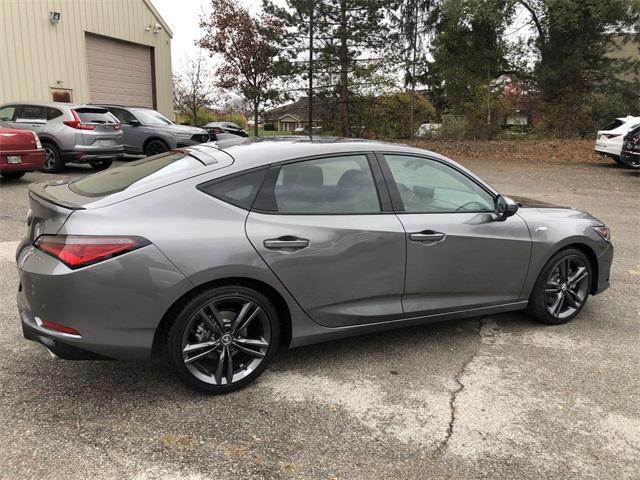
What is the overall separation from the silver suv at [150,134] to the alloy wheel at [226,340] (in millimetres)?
11741

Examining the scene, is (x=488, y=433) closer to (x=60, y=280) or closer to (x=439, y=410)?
(x=439, y=410)

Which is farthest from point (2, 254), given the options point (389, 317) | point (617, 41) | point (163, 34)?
point (617, 41)

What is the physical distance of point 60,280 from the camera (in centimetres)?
279

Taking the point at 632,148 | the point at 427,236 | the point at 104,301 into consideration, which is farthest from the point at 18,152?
the point at 632,148

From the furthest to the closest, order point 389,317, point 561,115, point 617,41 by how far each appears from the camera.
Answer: point 561,115 → point 617,41 → point 389,317

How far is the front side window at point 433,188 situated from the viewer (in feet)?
12.4

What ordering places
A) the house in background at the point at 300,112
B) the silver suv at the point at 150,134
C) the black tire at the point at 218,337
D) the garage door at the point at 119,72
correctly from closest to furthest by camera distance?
1. the black tire at the point at 218,337
2. the silver suv at the point at 150,134
3. the garage door at the point at 119,72
4. the house in background at the point at 300,112

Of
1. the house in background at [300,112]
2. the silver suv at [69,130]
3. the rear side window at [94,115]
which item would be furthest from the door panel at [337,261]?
the house in background at [300,112]

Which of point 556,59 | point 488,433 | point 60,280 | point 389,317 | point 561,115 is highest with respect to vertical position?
point 556,59

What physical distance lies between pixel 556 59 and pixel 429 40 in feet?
17.4

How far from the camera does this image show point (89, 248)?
9.20ft

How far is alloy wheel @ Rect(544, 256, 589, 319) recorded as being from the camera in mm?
4367

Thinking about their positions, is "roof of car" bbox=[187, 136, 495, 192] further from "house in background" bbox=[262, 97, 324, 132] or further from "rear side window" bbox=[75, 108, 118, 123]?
"house in background" bbox=[262, 97, 324, 132]

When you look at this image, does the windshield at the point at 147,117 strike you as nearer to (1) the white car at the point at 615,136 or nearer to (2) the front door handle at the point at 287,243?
(2) the front door handle at the point at 287,243
